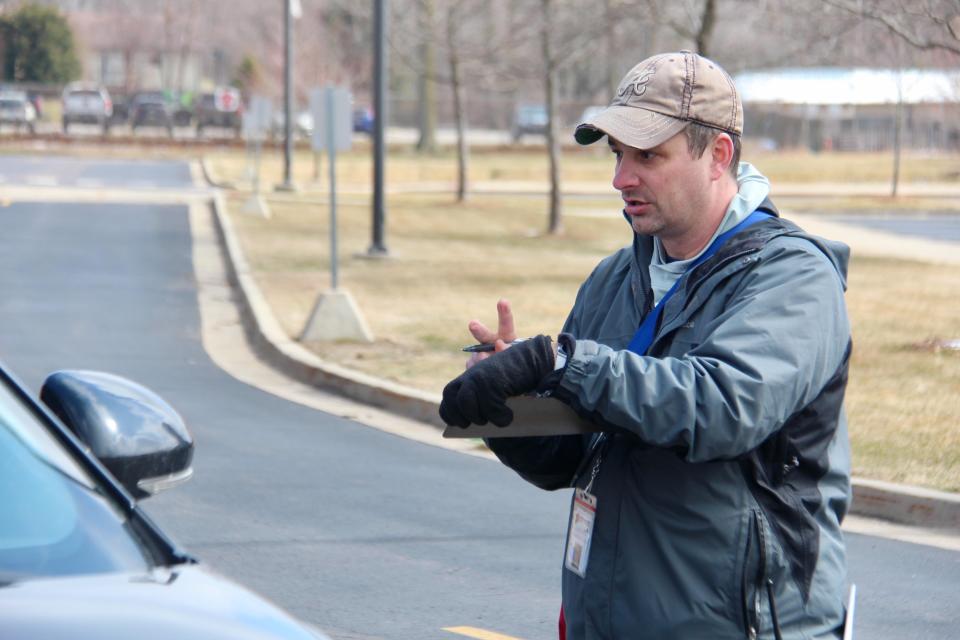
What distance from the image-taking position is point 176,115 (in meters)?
60.5

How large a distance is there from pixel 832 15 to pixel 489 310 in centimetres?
434

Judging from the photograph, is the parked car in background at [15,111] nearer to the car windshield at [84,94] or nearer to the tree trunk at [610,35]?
the car windshield at [84,94]

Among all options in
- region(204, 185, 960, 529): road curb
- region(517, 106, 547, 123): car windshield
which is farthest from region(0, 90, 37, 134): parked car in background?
region(204, 185, 960, 529): road curb

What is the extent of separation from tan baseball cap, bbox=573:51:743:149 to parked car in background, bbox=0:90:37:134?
184 ft

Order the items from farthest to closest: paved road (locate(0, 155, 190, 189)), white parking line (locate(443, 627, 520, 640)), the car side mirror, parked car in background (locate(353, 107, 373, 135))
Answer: parked car in background (locate(353, 107, 373, 135))
paved road (locate(0, 155, 190, 189))
white parking line (locate(443, 627, 520, 640))
the car side mirror

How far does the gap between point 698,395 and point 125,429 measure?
4.12ft

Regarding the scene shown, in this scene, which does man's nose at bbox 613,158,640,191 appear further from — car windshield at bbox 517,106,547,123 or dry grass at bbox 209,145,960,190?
car windshield at bbox 517,106,547,123

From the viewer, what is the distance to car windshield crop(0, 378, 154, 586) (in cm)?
245

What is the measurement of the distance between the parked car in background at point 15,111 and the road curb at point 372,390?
130 ft

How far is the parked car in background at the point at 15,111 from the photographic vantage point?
56.6m

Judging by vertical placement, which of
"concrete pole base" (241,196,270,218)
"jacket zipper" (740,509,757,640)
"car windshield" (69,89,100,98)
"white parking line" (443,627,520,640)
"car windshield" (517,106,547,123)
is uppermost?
"jacket zipper" (740,509,757,640)

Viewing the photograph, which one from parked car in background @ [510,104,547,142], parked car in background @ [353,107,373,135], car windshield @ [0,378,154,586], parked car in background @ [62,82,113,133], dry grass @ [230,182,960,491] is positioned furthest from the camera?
parked car in background @ [353,107,373,135]

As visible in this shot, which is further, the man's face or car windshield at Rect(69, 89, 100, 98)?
car windshield at Rect(69, 89, 100, 98)

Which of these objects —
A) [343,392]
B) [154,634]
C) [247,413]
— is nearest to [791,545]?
[154,634]
